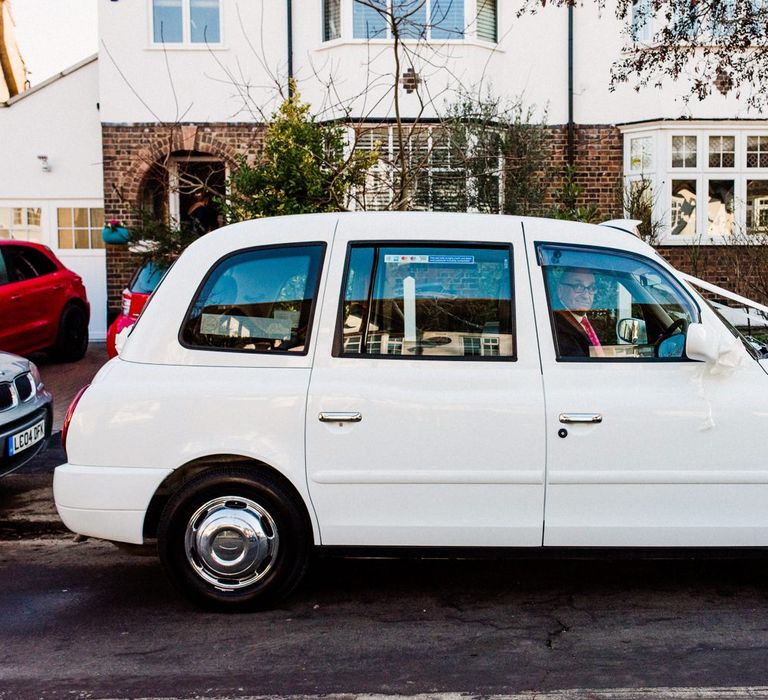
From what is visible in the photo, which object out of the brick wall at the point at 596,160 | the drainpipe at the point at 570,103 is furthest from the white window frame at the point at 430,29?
the brick wall at the point at 596,160

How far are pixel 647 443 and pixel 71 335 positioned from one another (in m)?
10.9

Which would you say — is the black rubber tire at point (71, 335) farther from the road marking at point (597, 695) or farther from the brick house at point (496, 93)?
the road marking at point (597, 695)

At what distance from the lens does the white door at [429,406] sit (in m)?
4.38

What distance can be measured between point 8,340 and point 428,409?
30.6 ft

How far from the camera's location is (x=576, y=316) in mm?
4555

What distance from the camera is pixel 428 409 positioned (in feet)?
14.4

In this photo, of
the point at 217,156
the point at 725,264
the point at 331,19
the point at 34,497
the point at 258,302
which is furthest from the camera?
the point at 217,156

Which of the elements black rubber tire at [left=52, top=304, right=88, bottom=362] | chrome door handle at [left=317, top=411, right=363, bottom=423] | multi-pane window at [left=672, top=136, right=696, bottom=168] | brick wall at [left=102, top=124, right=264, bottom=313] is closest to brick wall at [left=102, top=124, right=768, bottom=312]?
brick wall at [left=102, top=124, right=264, bottom=313]

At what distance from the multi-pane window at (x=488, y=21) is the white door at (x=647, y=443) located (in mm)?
12034

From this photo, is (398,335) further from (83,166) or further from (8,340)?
(83,166)

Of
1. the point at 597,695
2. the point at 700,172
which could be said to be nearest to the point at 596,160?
the point at 700,172

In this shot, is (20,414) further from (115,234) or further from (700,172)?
(700,172)

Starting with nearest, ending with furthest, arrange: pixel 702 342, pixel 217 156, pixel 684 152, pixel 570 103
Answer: pixel 702 342 → pixel 570 103 → pixel 684 152 → pixel 217 156

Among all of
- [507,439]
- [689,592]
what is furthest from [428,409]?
[689,592]
